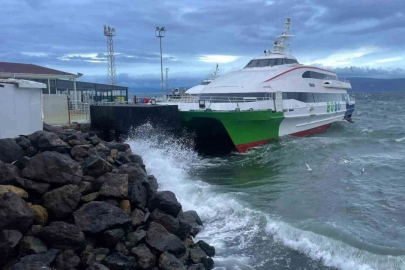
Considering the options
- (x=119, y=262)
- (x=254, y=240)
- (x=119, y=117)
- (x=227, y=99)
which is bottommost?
(x=254, y=240)

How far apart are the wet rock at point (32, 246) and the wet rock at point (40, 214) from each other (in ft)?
1.55

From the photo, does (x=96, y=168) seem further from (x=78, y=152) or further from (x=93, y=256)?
(x=93, y=256)

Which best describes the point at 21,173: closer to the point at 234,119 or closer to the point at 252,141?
the point at 234,119

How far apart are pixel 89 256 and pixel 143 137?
10.9 metres

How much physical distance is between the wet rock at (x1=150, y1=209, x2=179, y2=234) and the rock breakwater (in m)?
0.02

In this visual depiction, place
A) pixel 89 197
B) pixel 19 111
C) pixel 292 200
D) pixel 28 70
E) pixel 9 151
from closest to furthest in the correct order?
pixel 89 197 < pixel 9 151 < pixel 19 111 < pixel 292 200 < pixel 28 70

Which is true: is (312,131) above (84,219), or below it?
above

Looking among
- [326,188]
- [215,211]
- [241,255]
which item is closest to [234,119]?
[326,188]

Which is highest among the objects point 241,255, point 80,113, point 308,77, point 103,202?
point 308,77

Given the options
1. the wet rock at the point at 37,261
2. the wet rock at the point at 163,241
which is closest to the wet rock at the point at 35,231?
the wet rock at the point at 37,261

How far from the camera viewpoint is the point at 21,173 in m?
7.69

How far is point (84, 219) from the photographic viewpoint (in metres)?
6.84

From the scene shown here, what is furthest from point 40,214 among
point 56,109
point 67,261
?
point 56,109

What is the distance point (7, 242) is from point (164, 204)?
2.93m
